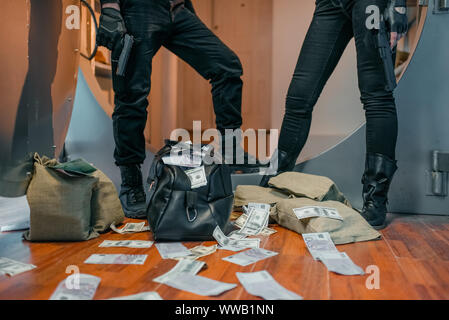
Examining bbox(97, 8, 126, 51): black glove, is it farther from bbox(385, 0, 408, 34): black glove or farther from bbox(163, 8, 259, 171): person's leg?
bbox(385, 0, 408, 34): black glove

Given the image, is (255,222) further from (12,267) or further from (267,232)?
(12,267)

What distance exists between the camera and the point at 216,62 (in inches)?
66.6

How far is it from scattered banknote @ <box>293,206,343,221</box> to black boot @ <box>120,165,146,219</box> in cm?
63

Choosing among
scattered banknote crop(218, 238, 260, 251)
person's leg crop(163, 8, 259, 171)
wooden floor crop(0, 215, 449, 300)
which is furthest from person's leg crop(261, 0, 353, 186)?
scattered banknote crop(218, 238, 260, 251)

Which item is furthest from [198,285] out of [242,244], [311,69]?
[311,69]

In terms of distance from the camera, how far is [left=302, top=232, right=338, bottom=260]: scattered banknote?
1.10 m

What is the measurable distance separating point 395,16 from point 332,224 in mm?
719

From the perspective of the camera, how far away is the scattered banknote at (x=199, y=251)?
1055mm

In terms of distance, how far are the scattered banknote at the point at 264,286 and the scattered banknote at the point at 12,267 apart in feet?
1.67

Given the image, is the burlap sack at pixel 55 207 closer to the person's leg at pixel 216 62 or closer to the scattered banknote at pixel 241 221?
the scattered banknote at pixel 241 221
